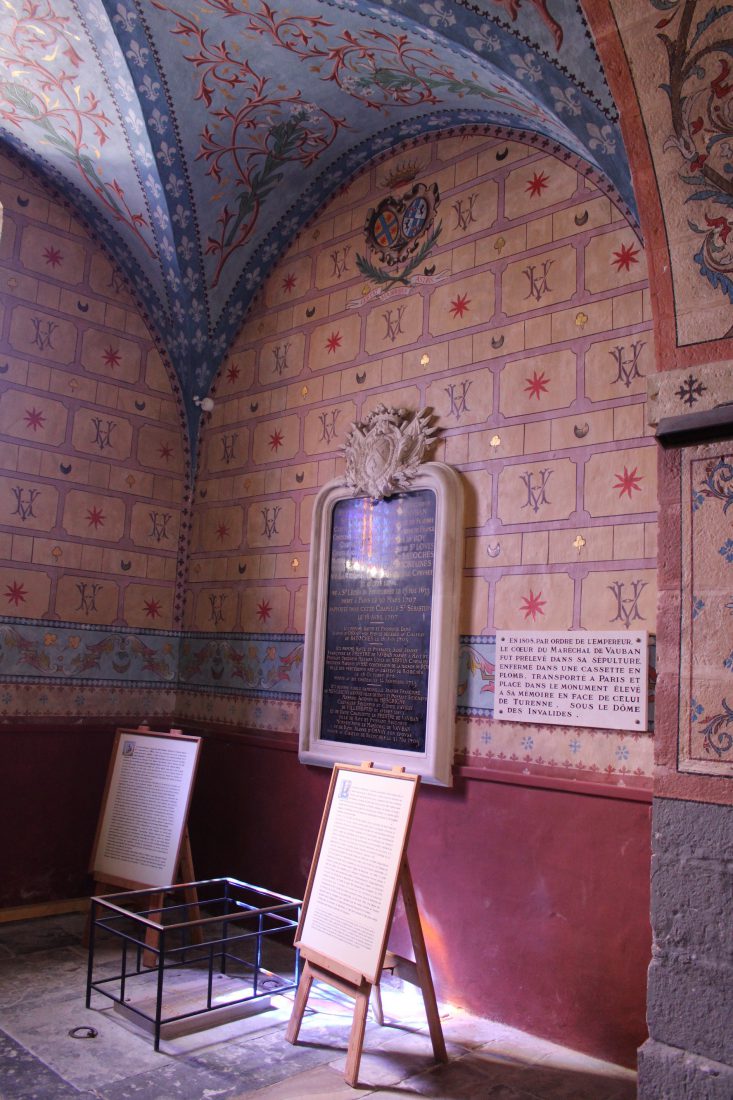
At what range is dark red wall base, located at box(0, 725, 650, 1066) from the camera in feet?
12.8

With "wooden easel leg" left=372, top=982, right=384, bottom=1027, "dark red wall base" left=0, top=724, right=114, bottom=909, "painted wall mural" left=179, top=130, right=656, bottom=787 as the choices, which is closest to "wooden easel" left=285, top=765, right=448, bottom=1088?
"wooden easel leg" left=372, top=982, right=384, bottom=1027

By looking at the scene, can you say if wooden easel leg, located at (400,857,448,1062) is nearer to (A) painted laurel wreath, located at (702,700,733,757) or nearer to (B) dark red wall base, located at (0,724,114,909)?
(A) painted laurel wreath, located at (702,700,733,757)

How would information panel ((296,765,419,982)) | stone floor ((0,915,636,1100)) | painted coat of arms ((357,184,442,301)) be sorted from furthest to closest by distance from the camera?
painted coat of arms ((357,184,442,301)), information panel ((296,765,419,982)), stone floor ((0,915,636,1100))

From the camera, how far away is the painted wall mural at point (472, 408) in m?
4.24

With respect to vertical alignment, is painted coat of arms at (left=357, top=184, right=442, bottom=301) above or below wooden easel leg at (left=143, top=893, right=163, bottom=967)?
above

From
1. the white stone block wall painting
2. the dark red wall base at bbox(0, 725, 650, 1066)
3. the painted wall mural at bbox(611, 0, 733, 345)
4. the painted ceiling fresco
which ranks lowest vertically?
the dark red wall base at bbox(0, 725, 650, 1066)

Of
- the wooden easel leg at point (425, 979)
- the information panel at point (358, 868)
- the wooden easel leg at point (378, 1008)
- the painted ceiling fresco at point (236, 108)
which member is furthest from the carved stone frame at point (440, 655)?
the painted ceiling fresco at point (236, 108)

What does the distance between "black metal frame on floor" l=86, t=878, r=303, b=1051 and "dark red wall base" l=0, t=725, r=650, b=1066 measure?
27 centimetres

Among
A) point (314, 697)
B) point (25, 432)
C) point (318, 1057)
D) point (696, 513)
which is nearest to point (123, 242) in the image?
point (25, 432)

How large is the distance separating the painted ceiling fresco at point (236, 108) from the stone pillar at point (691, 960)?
291 cm

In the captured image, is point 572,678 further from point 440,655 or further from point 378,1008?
point 378,1008

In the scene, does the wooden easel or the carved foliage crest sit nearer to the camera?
the wooden easel

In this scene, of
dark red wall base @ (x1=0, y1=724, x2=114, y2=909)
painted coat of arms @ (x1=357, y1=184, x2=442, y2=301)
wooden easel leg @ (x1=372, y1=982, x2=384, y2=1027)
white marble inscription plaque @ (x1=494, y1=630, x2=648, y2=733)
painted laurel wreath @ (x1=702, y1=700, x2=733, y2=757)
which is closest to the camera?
painted laurel wreath @ (x1=702, y1=700, x2=733, y2=757)

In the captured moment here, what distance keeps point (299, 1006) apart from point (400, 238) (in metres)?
4.20
